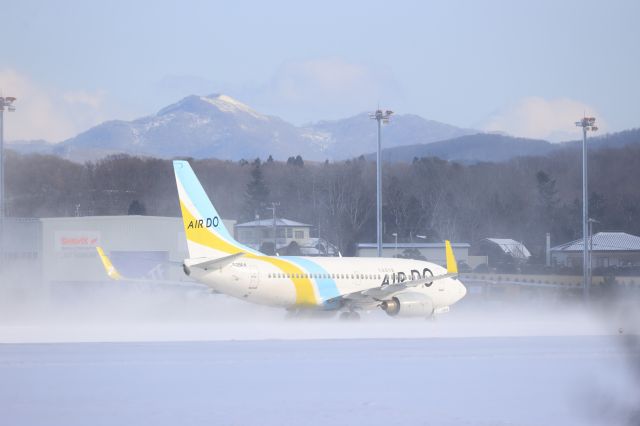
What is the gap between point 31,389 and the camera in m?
18.1

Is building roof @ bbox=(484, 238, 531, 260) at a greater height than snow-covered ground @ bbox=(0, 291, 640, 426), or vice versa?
building roof @ bbox=(484, 238, 531, 260)

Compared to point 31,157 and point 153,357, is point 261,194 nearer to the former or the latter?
point 31,157

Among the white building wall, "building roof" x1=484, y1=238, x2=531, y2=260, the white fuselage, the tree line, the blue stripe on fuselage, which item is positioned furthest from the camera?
the tree line

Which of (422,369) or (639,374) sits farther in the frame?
(422,369)

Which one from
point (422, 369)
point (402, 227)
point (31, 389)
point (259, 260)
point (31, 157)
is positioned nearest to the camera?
point (31, 389)

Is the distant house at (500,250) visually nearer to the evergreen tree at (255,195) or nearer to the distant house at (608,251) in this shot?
the distant house at (608,251)

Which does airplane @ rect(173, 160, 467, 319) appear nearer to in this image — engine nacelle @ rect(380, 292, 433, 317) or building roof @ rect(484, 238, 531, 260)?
engine nacelle @ rect(380, 292, 433, 317)

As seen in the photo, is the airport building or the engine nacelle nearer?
the engine nacelle

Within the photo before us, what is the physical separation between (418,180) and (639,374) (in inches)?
3135

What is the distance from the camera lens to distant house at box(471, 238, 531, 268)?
78.2 m

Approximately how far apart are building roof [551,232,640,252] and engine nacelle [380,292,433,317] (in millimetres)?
37643

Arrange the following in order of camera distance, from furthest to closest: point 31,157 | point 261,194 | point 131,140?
point 131,140
point 261,194
point 31,157

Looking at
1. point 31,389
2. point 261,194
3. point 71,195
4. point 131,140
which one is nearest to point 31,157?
point 71,195

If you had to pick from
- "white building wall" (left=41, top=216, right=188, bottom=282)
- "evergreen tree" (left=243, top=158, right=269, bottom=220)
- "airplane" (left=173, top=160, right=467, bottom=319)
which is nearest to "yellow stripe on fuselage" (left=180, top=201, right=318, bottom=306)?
"airplane" (left=173, top=160, right=467, bottom=319)
